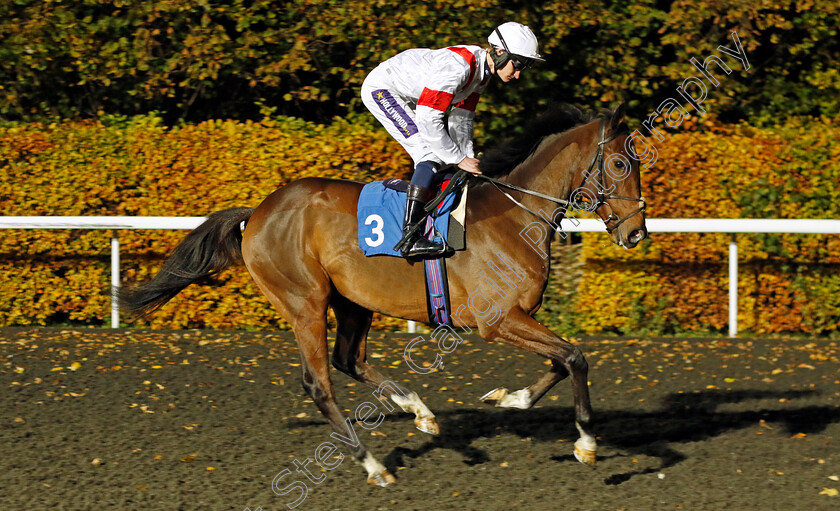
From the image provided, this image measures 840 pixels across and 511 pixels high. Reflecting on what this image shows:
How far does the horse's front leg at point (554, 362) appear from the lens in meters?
4.61

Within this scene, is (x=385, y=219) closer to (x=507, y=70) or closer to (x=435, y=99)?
(x=435, y=99)

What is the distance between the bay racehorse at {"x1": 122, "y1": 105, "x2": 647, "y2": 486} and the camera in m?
4.74

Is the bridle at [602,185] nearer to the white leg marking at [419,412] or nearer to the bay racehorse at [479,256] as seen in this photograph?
the bay racehorse at [479,256]

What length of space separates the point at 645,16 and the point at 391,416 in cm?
551

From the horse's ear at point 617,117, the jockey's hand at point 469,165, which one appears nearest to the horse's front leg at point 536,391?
the jockey's hand at point 469,165

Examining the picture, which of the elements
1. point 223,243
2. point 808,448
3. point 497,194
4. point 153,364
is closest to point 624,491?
point 808,448

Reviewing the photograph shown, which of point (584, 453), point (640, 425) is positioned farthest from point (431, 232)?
point (640, 425)

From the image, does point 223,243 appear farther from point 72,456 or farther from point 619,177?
point 619,177

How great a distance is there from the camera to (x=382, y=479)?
15.1 feet

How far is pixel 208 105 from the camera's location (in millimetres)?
10594

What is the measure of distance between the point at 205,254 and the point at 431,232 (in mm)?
1462

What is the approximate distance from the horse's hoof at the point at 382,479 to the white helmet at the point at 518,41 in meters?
2.16

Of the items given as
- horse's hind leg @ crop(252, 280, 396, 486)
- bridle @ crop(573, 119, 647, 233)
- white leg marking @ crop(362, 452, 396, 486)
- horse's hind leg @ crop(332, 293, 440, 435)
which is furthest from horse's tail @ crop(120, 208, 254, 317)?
bridle @ crop(573, 119, 647, 233)

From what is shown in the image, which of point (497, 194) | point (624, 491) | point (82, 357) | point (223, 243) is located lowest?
point (82, 357)
